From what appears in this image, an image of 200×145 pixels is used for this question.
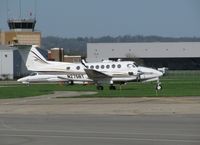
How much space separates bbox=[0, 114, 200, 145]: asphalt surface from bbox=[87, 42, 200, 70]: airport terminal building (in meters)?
127

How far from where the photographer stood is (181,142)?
1501cm

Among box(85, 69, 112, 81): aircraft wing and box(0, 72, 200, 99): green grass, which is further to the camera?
box(85, 69, 112, 81): aircraft wing

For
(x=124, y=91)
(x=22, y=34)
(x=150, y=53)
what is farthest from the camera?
(x=150, y=53)

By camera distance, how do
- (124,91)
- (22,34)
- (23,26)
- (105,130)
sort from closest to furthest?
(105,130) → (124,91) → (22,34) → (23,26)

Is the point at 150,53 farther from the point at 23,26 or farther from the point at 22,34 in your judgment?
the point at 22,34

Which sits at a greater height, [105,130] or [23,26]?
[23,26]

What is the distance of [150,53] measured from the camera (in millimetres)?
154750

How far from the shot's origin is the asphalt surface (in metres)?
15.5

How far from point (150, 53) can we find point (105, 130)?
137 metres

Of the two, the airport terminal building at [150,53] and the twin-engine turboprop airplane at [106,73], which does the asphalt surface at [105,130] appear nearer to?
the twin-engine turboprop airplane at [106,73]

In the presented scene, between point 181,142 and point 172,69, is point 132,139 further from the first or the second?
point 172,69

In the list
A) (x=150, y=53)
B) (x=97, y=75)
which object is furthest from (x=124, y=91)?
(x=150, y=53)

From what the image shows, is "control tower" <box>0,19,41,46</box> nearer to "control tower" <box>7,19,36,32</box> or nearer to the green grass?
"control tower" <box>7,19,36,32</box>

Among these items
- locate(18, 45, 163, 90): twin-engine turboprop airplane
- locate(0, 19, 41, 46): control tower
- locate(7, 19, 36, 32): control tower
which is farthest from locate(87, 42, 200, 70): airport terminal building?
locate(18, 45, 163, 90): twin-engine turboprop airplane
